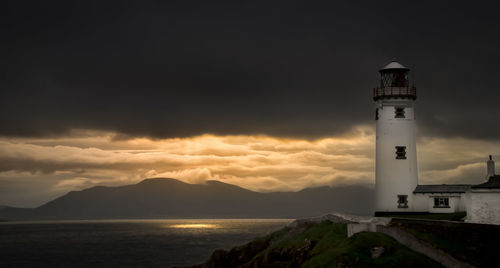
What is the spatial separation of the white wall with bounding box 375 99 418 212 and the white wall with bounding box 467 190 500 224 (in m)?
13.9

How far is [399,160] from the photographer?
2314 inches

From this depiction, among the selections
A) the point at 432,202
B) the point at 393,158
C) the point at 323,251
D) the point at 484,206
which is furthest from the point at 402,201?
the point at 323,251

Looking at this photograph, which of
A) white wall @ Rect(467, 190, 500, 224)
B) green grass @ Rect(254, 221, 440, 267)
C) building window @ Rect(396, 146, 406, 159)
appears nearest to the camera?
green grass @ Rect(254, 221, 440, 267)

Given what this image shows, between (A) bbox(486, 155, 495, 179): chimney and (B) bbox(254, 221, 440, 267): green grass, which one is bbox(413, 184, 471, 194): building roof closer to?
(A) bbox(486, 155, 495, 179): chimney

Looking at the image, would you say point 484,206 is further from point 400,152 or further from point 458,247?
point 400,152

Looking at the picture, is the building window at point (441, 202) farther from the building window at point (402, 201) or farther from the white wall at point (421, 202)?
the building window at point (402, 201)

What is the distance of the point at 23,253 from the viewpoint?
96.8 metres

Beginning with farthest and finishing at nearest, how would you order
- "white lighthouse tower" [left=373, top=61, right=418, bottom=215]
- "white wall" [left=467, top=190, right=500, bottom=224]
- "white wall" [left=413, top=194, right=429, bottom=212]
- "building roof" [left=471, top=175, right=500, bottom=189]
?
"white lighthouse tower" [left=373, top=61, right=418, bottom=215], "white wall" [left=413, top=194, right=429, bottom=212], "building roof" [left=471, top=175, right=500, bottom=189], "white wall" [left=467, top=190, right=500, bottom=224]

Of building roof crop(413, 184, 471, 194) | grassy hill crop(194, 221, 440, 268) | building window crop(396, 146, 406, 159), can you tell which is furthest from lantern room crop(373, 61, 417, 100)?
grassy hill crop(194, 221, 440, 268)

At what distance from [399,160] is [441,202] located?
5.70m

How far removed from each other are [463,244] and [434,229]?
2.56 meters

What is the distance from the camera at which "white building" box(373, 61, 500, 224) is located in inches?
2239

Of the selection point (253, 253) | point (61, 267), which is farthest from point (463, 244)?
point (61, 267)

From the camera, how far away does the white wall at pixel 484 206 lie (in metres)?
43.1
